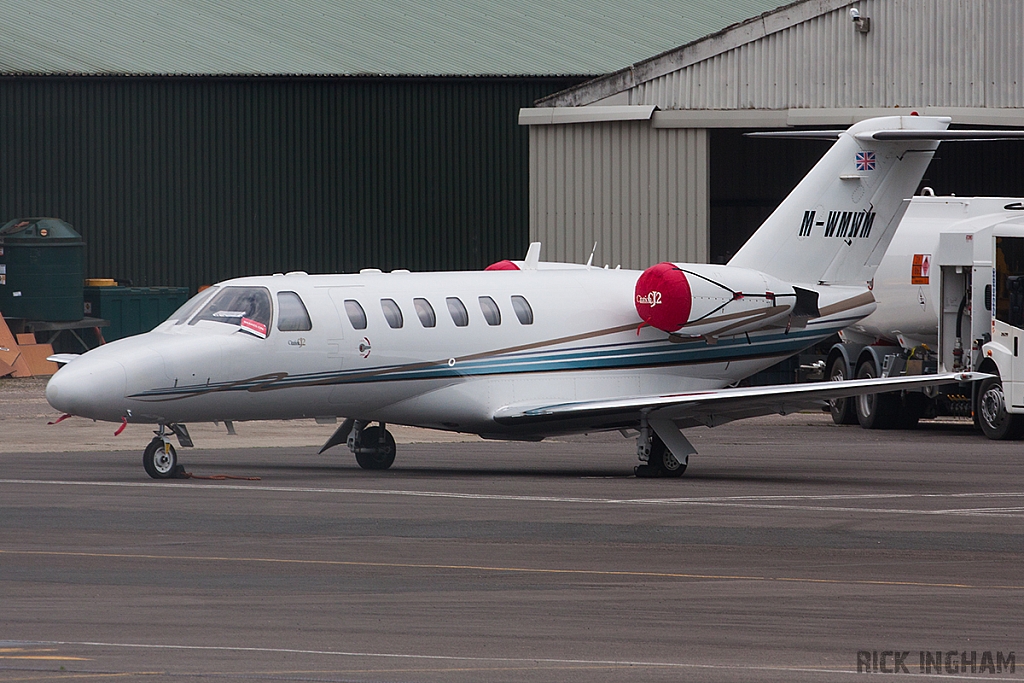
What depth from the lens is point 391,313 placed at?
20125mm

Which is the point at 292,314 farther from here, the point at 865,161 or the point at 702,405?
the point at 865,161

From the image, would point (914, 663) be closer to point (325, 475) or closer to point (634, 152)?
point (325, 475)

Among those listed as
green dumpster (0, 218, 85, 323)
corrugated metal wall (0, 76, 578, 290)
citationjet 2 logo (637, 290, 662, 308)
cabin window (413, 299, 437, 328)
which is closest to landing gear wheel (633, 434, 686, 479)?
citationjet 2 logo (637, 290, 662, 308)

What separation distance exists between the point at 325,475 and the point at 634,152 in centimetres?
1573

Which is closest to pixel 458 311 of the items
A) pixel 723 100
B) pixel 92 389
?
pixel 92 389

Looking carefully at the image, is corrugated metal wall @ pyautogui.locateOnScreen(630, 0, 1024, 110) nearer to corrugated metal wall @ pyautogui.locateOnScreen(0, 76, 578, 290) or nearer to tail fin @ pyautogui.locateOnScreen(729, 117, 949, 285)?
corrugated metal wall @ pyautogui.locateOnScreen(0, 76, 578, 290)

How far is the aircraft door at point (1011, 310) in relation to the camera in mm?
26469

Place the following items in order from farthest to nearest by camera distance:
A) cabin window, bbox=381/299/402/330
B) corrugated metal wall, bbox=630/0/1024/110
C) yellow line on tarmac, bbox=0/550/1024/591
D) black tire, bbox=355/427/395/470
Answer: corrugated metal wall, bbox=630/0/1024/110
black tire, bbox=355/427/395/470
cabin window, bbox=381/299/402/330
yellow line on tarmac, bbox=0/550/1024/591

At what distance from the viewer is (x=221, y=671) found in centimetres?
915

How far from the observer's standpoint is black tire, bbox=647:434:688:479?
2041 centimetres

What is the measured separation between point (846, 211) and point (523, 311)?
5046mm

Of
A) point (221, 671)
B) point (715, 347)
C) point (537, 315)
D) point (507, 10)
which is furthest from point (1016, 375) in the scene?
point (507, 10)

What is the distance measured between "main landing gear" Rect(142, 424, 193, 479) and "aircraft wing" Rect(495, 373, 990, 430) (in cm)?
378

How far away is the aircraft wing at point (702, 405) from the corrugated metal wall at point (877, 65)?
1324 cm
